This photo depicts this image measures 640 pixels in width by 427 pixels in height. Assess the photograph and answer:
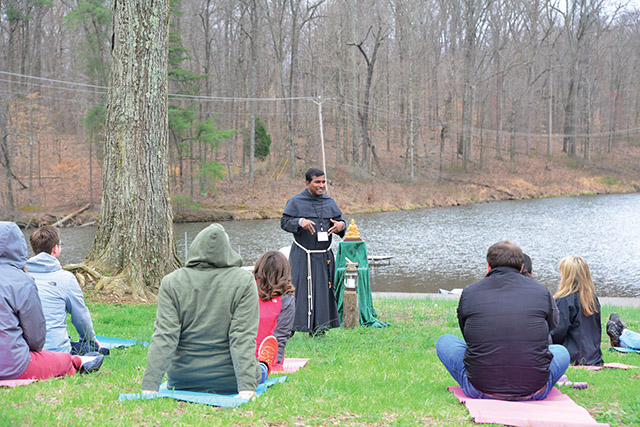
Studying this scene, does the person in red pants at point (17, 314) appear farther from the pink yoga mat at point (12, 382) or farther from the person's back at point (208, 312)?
the person's back at point (208, 312)

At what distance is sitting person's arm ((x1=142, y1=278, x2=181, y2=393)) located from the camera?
3.94m

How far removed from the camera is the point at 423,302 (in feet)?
38.2

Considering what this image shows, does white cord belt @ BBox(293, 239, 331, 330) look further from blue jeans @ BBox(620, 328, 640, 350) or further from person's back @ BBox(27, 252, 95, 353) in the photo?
blue jeans @ BBox(620, 328, 640, 350)

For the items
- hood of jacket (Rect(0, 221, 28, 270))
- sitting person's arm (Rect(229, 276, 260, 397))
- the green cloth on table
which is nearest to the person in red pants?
hood of jacket (Rect(0, 221, 28, 270))

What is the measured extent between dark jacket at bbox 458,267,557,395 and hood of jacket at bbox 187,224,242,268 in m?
1.86

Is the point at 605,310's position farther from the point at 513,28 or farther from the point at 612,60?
the point at 612,60

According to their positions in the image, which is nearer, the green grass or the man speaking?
the green grass

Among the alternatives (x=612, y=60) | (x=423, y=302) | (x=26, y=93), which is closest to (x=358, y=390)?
Result: (x=423, y=302)

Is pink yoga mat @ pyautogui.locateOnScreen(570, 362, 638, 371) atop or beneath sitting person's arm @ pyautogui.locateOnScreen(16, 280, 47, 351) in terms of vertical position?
beneath

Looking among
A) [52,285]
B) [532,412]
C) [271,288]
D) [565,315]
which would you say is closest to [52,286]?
[52,285]

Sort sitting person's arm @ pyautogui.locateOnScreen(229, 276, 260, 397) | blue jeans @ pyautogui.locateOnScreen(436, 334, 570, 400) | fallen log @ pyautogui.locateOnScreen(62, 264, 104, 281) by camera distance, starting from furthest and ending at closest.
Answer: fallen log @ pyautogui.locateOnScreen(62, 264, 104, 281), blue jeans @ pyautogui.locateOnScreen(436, 334, 570, 400), sitting person's arm @ pyautogui.locateOnScreen(229, 276, 260, 397)

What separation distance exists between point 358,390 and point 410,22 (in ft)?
156

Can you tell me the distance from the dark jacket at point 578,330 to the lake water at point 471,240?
10179mm

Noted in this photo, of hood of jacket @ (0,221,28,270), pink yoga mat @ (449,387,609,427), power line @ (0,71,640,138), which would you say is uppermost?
power line @ (0,71,640,138)
